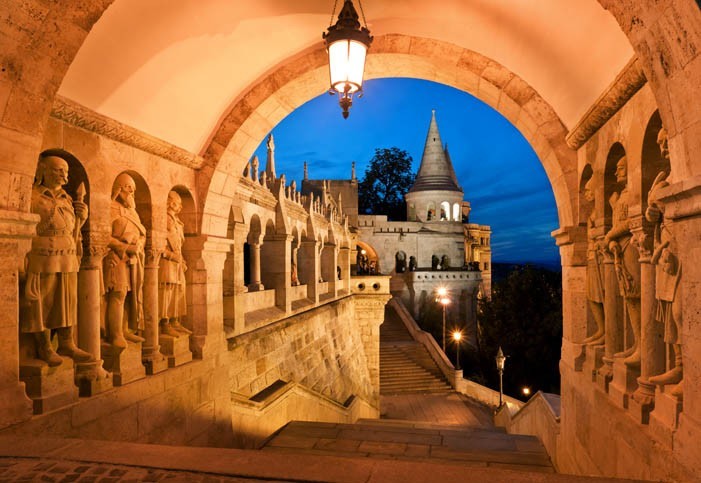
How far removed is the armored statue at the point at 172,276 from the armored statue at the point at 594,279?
172 inches

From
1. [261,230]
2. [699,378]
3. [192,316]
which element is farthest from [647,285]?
[261,230]

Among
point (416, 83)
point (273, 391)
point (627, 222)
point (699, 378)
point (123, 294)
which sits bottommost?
point (273, 391)

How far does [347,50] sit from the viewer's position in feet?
11.6

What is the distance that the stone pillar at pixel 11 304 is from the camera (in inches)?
115

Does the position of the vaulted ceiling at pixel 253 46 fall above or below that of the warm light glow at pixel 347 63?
above

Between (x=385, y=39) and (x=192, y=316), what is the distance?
12.9 ft

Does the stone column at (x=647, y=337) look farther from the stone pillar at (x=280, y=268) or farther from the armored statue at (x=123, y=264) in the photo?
the stone pillar at (x=280, y=268)

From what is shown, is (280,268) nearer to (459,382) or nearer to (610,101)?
(610,101)

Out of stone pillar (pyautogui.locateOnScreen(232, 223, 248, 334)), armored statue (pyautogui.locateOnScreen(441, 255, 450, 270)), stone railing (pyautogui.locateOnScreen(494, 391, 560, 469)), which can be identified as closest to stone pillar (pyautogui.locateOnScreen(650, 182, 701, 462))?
stone railing (pyautogui.locateOnScreen(494, 391, 560, 469))

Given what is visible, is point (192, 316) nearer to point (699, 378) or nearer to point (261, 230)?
point (261, 230)

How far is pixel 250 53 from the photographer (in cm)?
490

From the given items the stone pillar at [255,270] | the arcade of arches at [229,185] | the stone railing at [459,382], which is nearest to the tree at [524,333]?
the stone railing at [459,382]

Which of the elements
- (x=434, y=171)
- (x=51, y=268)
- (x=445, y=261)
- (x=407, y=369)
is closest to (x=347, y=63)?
(x=51, y=268)

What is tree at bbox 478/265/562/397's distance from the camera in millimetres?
22562
